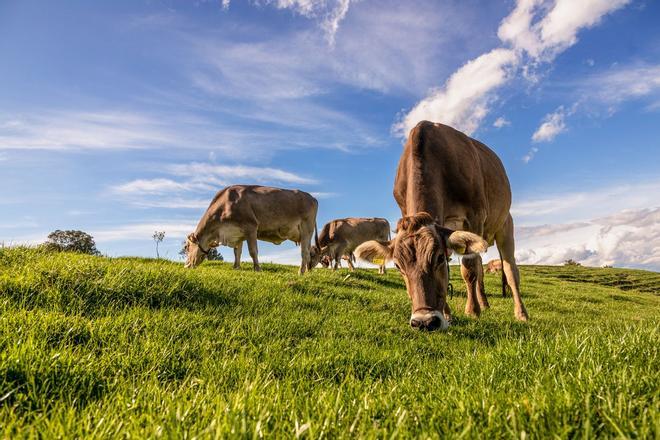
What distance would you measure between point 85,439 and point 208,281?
566 cm

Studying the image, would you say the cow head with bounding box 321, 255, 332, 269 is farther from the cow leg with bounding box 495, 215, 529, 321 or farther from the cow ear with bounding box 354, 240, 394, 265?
the cow ear with bounding box 354, 240, 394, 265

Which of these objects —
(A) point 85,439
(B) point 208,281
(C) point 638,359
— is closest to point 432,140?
(B) point 208,281

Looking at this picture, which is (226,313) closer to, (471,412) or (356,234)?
(471,412)

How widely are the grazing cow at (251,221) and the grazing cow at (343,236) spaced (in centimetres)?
916

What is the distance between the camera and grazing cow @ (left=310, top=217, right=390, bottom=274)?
32500mm

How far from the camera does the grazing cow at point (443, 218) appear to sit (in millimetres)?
5883

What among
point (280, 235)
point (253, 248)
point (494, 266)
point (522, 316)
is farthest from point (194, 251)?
point (494, 266)

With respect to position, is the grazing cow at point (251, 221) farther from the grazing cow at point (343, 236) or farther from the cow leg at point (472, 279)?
the cow leg at point (472, 279)

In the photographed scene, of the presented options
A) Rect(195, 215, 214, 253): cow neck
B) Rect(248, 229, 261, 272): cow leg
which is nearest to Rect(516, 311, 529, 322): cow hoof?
Rect(248, 229, 261, 272): cow leg

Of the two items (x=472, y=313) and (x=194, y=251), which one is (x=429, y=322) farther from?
(x=194, y=251)

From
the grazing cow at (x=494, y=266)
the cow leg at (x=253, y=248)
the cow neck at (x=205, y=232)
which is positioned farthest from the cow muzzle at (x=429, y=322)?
the grazing cow at (x=494, y=266)

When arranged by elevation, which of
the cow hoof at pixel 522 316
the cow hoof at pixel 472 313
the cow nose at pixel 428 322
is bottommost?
the cow hoof at pixel 522 316

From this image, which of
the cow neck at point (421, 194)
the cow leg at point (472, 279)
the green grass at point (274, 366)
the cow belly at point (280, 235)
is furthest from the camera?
the cow belly at point (280, 235)

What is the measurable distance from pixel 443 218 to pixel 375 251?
4.91 feet
